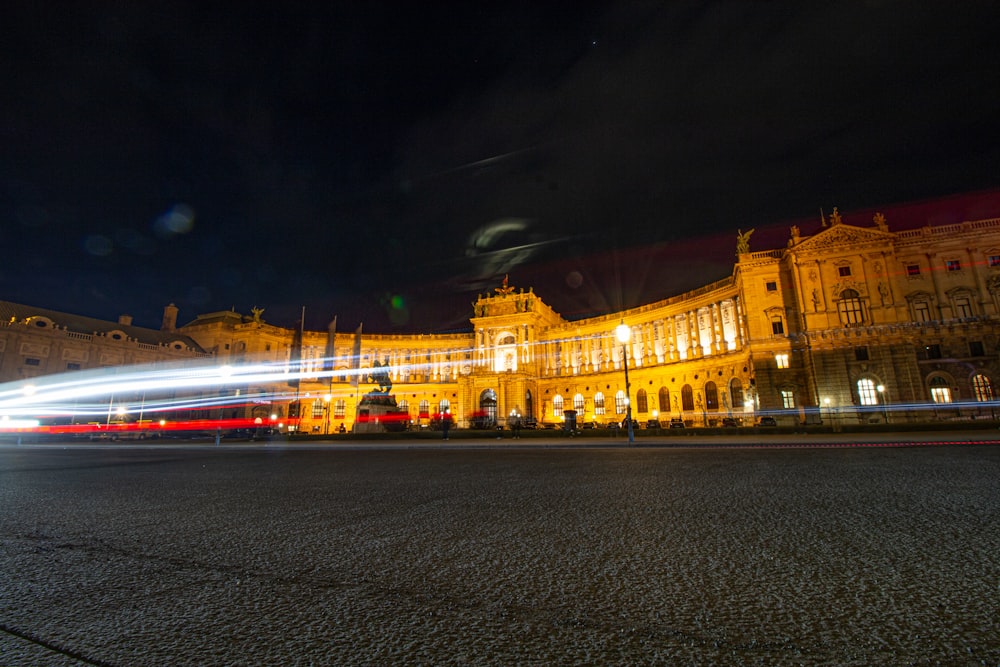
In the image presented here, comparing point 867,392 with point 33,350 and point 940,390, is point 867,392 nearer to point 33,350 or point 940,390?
point 940,390

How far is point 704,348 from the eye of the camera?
2057 inches

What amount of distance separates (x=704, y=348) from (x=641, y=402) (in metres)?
10.7

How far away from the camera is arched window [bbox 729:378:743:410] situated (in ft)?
150

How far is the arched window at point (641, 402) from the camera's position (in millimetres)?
57344

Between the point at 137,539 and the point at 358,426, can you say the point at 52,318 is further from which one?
the point at 137,539

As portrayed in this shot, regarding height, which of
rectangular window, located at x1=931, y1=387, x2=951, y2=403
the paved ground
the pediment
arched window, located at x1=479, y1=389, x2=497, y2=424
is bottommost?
the paved ground

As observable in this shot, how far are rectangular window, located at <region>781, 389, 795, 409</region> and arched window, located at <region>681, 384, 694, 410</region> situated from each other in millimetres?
11358

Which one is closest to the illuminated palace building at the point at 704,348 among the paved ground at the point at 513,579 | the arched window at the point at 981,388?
the arched window at the point at 981,388

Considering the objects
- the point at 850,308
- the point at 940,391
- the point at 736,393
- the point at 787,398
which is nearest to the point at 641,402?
the point at 736,393

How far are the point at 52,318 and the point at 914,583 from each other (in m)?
74.4

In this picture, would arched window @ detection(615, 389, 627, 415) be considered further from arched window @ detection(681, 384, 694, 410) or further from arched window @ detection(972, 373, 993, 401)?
arched window @ detection(972, 373, 993, 401)

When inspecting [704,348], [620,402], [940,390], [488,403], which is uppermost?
[704,348]

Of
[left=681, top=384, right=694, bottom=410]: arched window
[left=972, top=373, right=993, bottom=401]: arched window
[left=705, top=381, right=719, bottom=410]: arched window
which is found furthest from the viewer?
[left=681, top=384, right=694, bottom=410]: arched window

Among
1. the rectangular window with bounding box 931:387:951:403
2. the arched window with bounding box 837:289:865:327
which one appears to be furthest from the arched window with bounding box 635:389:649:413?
the rectangular window with bounding box 931:387:951:403
